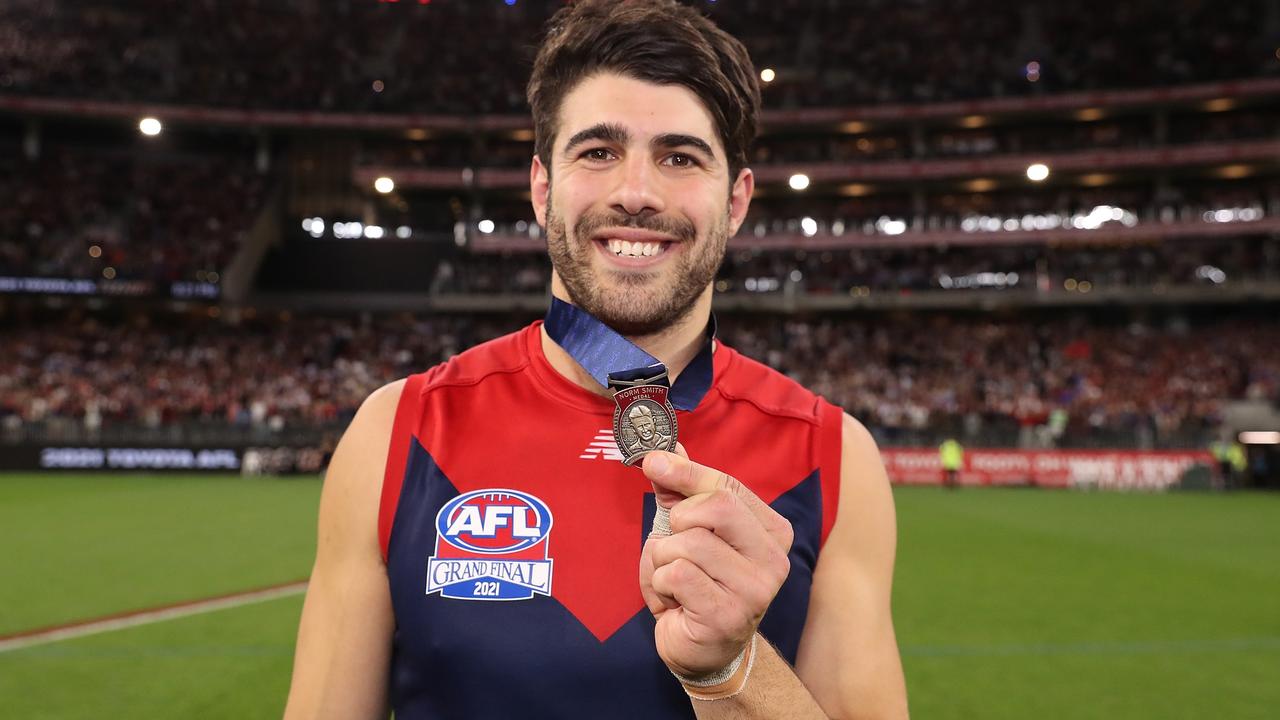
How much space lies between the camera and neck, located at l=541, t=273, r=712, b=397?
2438 mm

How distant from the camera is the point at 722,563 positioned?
1.77 m

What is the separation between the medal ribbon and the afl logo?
13.9 inches

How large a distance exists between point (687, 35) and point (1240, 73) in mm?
54540

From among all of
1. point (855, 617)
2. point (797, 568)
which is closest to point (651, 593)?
point (797, 568)

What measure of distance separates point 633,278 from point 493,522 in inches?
25.2

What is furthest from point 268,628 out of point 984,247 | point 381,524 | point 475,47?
point 475,47

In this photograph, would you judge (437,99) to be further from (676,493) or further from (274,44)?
(676,493)

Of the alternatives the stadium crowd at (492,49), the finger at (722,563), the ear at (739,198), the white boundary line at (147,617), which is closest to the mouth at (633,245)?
the ear at (739,198)

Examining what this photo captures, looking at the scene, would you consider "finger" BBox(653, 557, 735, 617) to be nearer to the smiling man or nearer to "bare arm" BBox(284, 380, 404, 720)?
the smiling man

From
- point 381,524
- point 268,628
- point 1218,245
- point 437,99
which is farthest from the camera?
point 437,99

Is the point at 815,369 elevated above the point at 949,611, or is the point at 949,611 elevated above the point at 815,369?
the point at 815,369

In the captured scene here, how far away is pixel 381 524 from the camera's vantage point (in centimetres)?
232

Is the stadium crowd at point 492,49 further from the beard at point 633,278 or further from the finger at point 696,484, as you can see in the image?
the finger at point 696,484

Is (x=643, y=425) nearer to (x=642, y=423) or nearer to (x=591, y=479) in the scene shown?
(x=642, y=423)
